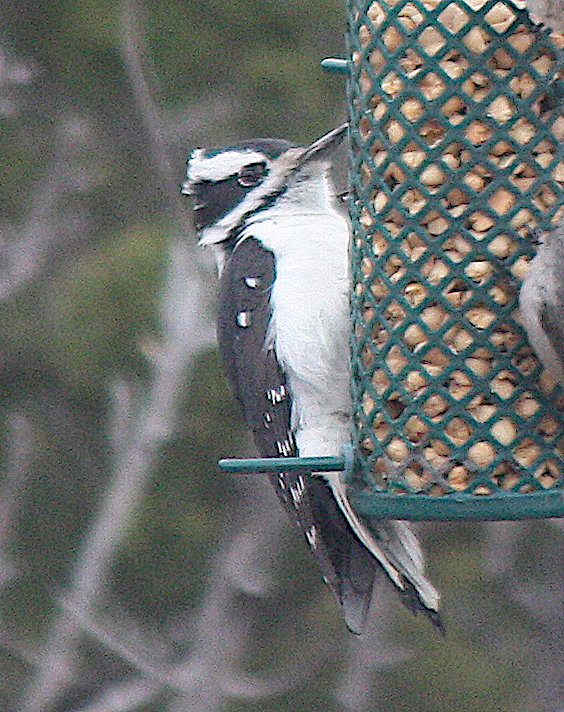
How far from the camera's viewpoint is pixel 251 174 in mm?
3143

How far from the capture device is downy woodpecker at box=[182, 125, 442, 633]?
2.98 m

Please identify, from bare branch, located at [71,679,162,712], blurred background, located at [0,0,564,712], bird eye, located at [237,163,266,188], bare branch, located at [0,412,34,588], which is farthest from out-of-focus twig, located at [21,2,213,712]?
bird eye, located at [237,163,266,188]

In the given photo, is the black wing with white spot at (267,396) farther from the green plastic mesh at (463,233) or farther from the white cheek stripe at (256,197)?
the green plastic mesh at (463,233)

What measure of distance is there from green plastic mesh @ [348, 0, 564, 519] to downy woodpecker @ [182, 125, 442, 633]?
1.57ft

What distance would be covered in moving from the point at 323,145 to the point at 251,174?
0.77 ft

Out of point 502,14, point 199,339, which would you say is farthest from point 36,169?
point 502,14

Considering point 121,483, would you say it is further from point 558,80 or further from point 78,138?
point 558,80

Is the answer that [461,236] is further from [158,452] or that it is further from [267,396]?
[158,452]

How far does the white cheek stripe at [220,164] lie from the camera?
3.14 metres

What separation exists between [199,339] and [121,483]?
0.61m

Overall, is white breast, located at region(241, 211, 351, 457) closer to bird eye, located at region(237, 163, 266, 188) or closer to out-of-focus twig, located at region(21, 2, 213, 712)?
bird eye, located at region(237, 163, 266, 188)

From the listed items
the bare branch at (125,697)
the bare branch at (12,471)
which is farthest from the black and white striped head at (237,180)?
the bare branch at (125,697)

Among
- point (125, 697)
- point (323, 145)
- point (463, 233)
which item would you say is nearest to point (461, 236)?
point (463, 233)

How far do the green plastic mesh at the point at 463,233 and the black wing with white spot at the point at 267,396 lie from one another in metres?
0.54
